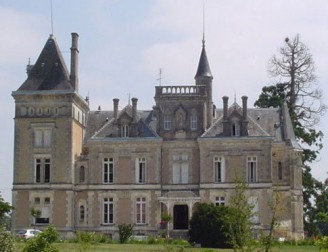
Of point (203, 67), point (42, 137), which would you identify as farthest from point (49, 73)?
point (203, 67)

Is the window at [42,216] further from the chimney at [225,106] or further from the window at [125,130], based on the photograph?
the chimney at [225,106]

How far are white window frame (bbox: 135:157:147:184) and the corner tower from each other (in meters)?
3.74

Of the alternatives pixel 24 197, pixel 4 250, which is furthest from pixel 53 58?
pixel 4 250

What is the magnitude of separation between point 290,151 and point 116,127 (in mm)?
10495

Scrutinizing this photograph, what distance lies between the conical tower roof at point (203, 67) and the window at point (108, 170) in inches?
299

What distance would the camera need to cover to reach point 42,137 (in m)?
46.8

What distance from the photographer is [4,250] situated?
1802 cm

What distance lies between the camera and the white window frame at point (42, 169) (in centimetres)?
4666

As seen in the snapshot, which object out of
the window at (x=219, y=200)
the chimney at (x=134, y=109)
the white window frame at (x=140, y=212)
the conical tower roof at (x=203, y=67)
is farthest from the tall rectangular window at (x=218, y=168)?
the conical tower roof at (x=203, y=67)

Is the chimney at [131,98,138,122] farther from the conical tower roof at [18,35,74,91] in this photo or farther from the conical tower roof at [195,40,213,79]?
the conical tower roof at [195,40,213,79]

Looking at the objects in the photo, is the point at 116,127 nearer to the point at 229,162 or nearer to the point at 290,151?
the point at 229,162

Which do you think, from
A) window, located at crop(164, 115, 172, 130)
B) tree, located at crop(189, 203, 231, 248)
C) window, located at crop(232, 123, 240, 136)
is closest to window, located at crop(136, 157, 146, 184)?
window, located at crop(164, 115, 172, 130)

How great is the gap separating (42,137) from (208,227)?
14.0 meters

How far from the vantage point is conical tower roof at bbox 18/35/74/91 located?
1863 inches
